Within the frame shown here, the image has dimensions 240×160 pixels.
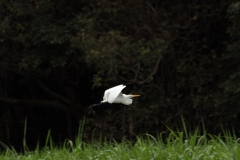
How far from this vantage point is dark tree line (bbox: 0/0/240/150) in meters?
10.2

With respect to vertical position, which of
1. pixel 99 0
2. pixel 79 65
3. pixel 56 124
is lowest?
Answer: pixel 56 124

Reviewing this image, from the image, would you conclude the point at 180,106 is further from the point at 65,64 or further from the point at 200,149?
the point at 200,149

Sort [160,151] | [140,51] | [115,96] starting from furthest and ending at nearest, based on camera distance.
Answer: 1. [140,51]
2. [115,96]
3. [160,151]

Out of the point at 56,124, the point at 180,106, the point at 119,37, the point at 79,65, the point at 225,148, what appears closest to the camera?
the point at 225,148

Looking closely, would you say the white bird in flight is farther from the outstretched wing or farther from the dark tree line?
the dark tree line

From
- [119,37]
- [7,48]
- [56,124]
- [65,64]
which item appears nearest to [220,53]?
[119,37]

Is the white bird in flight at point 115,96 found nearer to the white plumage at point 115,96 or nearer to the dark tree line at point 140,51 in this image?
the white plumage at point 115,96

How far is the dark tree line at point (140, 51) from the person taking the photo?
33.6 feet

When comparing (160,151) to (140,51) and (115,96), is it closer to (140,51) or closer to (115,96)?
(115,96)

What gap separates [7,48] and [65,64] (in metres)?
1.00

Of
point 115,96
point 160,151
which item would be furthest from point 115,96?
point 160,151

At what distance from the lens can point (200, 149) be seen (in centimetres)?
474

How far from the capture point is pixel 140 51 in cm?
1010

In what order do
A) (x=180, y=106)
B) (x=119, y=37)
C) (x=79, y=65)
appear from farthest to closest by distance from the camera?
(x=79, y=65) < (x=180, y=106) < (x=119, y=37)
